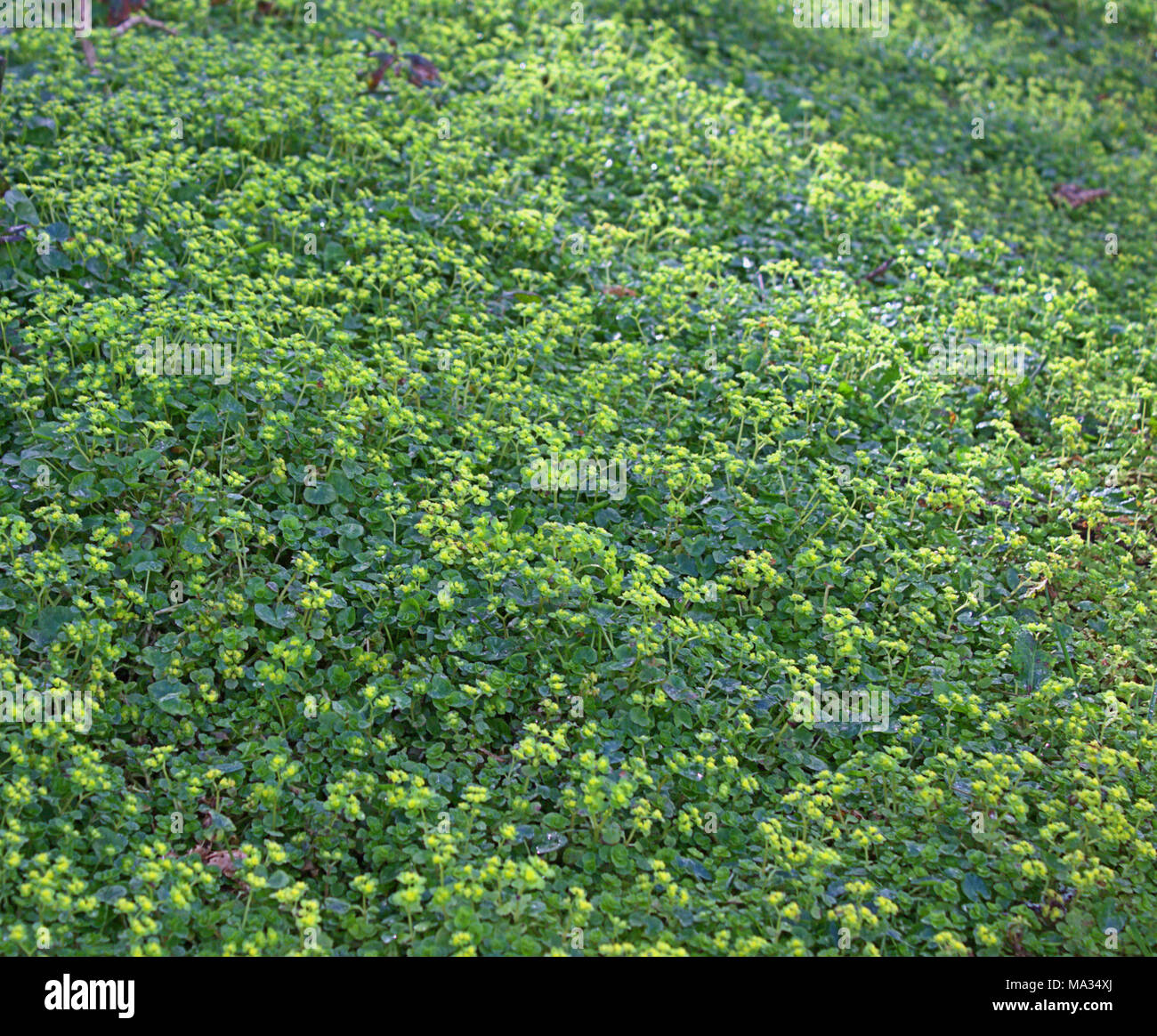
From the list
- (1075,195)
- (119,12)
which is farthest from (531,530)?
(1075,195)

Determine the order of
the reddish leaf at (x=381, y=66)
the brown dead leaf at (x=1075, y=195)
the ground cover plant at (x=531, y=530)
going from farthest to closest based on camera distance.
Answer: the brown dead leaf at (x=1075, y=195), the reddish leaf at (x=381, y=66), the ground cover plant at (x=531, y=530)

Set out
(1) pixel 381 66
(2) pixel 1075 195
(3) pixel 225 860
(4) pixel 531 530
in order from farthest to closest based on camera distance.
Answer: (2) pixel 1075 195
(1) pixel 381 66
(4) pixel 531 530
(3) pixel 225 860

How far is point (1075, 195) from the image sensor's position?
8750 millimetres

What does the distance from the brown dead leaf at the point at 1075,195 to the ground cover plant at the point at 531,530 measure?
3.23 ft

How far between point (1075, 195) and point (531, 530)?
6.25 m

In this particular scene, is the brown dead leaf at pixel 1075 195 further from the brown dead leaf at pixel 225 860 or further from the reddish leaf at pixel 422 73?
the brown dead leaf at pixel 225 860

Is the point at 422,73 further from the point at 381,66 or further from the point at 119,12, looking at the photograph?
the point at 119,12

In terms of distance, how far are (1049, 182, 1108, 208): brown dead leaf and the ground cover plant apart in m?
0.98

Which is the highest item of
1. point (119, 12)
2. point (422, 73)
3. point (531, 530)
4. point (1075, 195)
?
point (119, 12)

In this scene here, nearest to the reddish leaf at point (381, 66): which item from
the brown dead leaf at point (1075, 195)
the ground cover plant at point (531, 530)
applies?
the ground cover plant at point (531, 530)

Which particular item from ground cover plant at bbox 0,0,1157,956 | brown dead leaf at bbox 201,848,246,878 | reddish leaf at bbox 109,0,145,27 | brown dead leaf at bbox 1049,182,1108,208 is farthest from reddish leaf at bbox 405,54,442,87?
brown dead leaf at bbox 201,848,246,878

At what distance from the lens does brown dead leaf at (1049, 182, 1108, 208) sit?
8.71 meters

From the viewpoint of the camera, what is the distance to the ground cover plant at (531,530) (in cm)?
379
